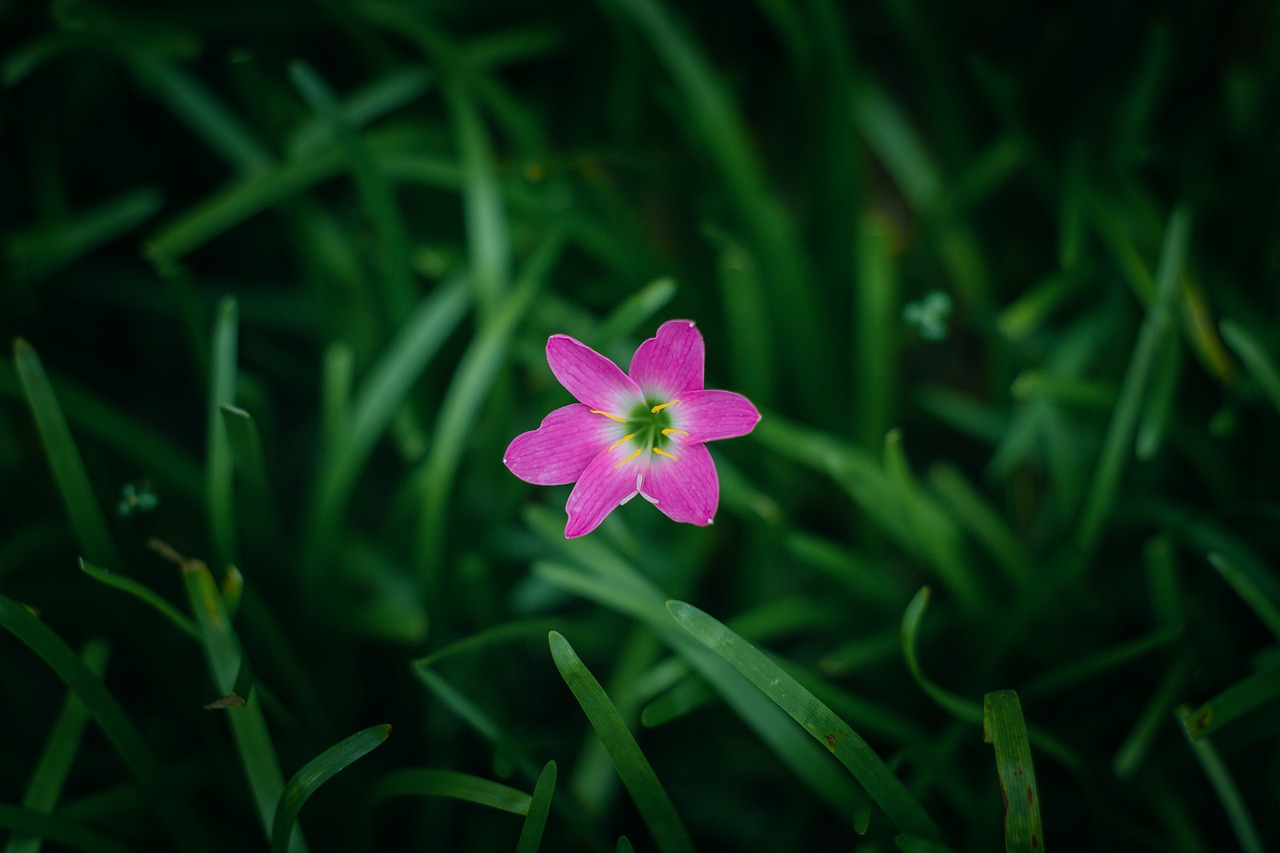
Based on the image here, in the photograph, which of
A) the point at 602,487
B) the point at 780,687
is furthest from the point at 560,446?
the point at 780,687

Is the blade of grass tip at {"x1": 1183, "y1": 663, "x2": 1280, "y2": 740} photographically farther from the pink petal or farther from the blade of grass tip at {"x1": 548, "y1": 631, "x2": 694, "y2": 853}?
the pink petal

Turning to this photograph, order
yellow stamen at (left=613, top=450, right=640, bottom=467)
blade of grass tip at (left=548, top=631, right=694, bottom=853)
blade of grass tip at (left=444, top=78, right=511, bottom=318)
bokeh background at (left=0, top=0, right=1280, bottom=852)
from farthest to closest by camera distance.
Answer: blade of grass tip at (left=444, top=78, right=511, bottom=318) < bokeh background at (left=0, top=0, right=1280, bottom=852) < yellow stamen at (left=613, top=450, right=640, bottom=467) < blade of grass tip at (left=548, top=631, right=694, bottom=853)

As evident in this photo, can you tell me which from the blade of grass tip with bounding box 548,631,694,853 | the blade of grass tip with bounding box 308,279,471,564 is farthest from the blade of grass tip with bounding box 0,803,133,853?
the blade of grass tip with bounding box 548,631,694,853

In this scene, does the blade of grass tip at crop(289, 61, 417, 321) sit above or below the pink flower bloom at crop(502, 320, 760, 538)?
above

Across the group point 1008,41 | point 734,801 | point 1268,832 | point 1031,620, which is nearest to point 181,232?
point 734,801

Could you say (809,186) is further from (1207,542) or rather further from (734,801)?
(734,801)

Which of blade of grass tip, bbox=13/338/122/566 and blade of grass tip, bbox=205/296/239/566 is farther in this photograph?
blade of grass tip, bbox=205/296/239/566
